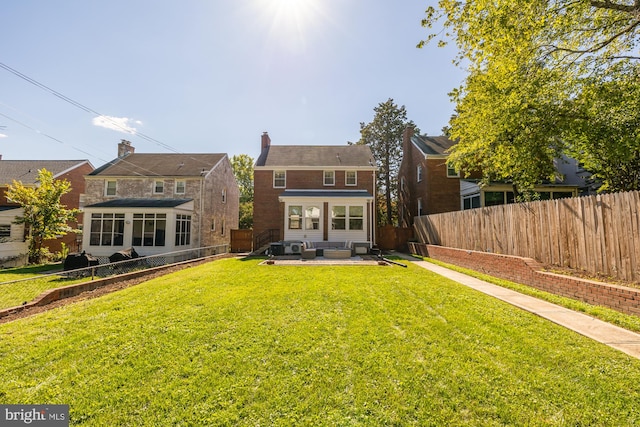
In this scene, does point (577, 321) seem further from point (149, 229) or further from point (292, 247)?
point (149, 229)

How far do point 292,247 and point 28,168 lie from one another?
94.9 ft

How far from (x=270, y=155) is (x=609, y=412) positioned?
2352cm

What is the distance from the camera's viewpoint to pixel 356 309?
5730mm

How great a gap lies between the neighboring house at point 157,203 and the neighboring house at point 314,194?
4.33m

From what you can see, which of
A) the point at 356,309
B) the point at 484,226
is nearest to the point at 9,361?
the point at 356,309

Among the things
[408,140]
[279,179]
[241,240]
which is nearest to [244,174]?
[279,179]

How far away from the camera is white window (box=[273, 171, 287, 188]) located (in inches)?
876

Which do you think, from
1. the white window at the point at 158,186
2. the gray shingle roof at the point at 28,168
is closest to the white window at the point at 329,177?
the white window at the point at 158,186

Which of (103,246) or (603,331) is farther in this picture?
(103,246)

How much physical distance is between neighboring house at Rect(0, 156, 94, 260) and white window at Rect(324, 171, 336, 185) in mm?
20481

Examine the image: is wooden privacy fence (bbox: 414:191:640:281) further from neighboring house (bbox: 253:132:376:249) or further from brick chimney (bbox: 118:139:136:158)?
brick chimney (bbox: 118:139:136:158)

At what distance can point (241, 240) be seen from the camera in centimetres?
1948

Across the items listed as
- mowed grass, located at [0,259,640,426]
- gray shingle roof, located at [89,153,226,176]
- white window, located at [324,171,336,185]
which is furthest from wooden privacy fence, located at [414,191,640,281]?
gray shingle roof, located at [89,153,226,176]

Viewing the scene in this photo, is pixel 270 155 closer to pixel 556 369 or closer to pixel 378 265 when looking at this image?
pixel 378 265
